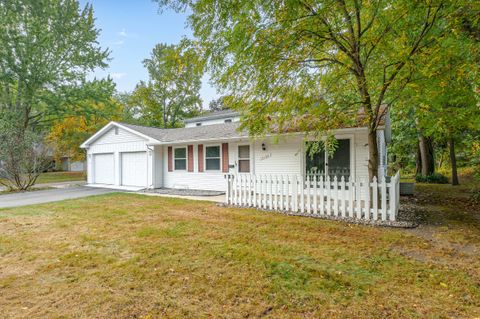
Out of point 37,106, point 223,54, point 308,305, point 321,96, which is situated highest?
point 37,106

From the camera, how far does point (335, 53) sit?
6.94 m

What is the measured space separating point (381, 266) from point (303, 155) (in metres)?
6.70

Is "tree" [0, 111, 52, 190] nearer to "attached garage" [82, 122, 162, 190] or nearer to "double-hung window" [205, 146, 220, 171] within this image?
"attached garage" [82, 122, 162, 190]

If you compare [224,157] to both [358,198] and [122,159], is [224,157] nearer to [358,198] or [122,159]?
[122,159]

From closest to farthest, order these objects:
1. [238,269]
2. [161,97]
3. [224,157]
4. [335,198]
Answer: [238,269] → [335,198] → [224,157] → [161,97]

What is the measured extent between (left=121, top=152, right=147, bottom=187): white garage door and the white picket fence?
7.10 meters

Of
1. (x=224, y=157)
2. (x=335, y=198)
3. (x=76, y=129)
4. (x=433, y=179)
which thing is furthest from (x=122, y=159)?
(x=433, y=179)

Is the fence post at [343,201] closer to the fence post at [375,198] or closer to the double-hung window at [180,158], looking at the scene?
the fence post at [375,198]

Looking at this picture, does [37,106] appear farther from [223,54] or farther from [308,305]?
[308,305]

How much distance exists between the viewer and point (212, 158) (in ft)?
41.1

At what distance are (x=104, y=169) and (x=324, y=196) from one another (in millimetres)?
13618

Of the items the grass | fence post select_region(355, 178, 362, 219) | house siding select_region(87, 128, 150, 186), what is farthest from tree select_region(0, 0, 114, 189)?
fence post select_region(355, 178, 362, 219)

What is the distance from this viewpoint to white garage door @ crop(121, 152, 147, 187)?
1413 centimetres

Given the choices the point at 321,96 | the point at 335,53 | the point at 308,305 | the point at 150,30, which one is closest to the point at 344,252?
the point at 308,305
